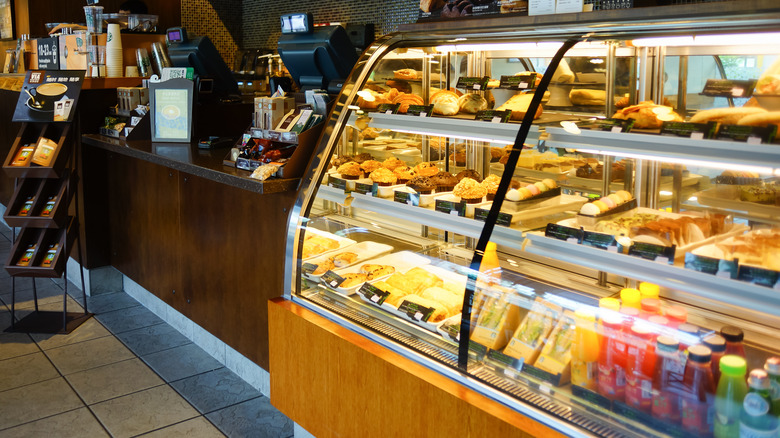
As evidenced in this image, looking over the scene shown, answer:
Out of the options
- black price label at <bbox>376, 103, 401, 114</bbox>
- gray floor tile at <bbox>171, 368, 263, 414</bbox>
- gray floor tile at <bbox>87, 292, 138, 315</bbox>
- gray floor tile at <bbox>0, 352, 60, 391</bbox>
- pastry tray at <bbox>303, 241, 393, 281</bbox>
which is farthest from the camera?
gray floor tile at <bbox>87, 292, 138, 315</bbox>

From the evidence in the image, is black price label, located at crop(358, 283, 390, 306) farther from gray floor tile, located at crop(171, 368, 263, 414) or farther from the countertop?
gray floor tile, located at crop(171, 368, 263, 414)

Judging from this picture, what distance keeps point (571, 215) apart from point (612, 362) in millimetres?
514

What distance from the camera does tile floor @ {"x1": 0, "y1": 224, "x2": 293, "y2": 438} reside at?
3.17 metres

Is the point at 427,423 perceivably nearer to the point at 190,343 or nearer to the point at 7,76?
the point at 190,343

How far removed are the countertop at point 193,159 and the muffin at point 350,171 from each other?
0.29m

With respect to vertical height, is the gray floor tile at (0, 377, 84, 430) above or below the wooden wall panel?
below

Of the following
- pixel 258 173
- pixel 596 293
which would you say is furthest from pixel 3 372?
pixel 596 293

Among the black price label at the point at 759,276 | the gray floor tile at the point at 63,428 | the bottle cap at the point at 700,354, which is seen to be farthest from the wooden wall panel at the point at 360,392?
the gray floor tile at the point at 63,428

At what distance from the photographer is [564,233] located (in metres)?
1.98

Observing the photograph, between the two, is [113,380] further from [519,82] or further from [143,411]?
[519,82]

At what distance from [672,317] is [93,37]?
518 cm

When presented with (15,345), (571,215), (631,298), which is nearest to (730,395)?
(631,298)

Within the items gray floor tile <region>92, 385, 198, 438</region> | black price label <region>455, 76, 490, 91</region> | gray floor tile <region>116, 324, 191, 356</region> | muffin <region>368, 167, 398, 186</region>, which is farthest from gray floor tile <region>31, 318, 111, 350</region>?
black price label <region>455, 76, 490, 91</region>

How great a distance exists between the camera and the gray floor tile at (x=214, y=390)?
134 inches
